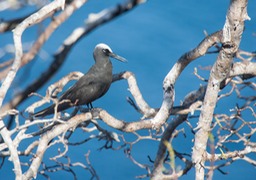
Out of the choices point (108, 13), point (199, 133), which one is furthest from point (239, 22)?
point (108, 13)

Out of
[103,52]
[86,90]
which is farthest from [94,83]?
[103,52]

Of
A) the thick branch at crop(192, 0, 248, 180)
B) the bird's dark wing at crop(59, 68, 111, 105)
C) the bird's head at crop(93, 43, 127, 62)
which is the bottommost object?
the thick branch at crop(192, 0, 248, 180)

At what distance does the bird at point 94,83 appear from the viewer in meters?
4.21

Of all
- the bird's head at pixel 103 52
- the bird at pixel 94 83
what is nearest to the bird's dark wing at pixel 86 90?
the bird at pixel 94 83

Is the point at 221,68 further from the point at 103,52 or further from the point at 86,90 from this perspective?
the point at 103,52

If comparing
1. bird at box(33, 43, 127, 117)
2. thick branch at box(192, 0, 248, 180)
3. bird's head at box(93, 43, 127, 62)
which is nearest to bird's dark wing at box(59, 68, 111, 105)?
bird at box(33, 43, 127, 117)

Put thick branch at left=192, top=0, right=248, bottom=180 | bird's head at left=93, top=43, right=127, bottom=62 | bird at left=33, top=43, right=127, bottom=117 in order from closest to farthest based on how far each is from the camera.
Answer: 1. thick branch at left=192, top=0, right=248, bottom=180
2. bird at left=33, top=43, right=127, bottom=117
3. bird's head at left=93, top=43, right=127, bottom=62

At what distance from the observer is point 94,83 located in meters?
4.34

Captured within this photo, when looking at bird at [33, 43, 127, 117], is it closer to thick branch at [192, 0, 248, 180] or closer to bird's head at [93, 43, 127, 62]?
bird's head at [93, 43, 127, 62]

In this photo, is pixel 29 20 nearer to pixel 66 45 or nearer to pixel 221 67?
pixel 66 45

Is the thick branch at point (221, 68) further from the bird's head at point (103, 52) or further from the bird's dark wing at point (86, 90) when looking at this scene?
the bird's head at point (103, 52)

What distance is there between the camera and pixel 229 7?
121 inches

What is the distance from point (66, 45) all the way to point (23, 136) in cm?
238

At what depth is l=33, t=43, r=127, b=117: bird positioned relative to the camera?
13.8ft
